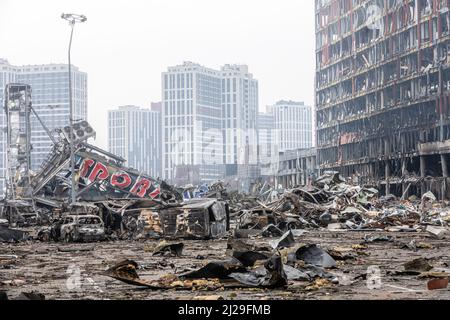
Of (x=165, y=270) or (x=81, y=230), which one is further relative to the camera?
(x=81, y=230)

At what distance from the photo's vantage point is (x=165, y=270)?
15617 millimetres

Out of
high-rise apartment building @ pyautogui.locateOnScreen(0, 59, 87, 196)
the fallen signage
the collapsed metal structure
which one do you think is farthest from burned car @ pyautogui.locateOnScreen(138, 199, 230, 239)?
high-rise apartment building @ pyautogui.locateOnScreen(0, 59, 87, 196)

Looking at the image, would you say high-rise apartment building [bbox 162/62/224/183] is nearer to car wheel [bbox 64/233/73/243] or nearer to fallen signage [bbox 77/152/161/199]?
fallen signage [bbox 77/152/161/199]

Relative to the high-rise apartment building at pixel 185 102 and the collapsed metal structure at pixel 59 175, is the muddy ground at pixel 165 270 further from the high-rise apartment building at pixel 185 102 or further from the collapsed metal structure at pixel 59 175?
the high-rise apartment building at pixel 185 102

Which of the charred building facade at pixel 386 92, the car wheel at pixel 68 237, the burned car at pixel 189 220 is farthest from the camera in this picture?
the charred building facade at pixel 386 92

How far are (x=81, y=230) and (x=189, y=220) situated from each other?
4.20 metres

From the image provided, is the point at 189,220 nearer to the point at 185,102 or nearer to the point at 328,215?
the point at 328,215

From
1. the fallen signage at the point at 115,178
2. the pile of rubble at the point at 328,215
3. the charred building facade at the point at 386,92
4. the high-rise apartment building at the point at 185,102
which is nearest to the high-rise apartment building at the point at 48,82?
the charred building facade at the point at 386,92

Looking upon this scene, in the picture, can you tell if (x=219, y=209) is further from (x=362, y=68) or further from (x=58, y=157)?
(x=362, y=68)

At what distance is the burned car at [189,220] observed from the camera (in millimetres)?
26312

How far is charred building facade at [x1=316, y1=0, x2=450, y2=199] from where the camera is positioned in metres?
75.2

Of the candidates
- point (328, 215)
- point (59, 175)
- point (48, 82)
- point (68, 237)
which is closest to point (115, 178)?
point (59, 175)

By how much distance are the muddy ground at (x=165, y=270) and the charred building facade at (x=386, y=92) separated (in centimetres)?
4556

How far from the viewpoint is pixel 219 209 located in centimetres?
2730
